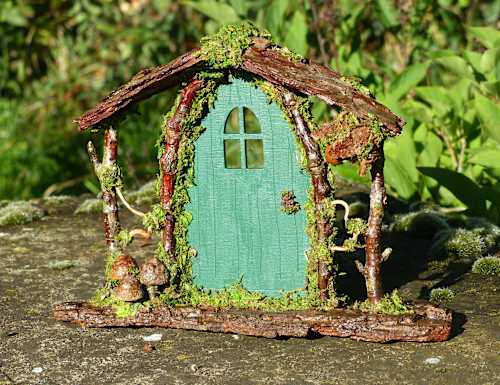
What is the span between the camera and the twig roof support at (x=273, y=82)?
4.26 metres

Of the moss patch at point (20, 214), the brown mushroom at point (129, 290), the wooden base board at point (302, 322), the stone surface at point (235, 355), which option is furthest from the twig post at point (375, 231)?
the moss patch at point (20, 214)

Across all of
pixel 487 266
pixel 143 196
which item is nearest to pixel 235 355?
pixel 487 266

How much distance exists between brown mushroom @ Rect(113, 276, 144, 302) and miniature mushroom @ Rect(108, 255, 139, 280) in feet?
0.10

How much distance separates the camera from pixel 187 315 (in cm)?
464

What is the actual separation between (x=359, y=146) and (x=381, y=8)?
397cm

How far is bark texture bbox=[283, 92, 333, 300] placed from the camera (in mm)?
4477

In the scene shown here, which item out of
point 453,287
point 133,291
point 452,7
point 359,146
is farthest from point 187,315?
point 452,7

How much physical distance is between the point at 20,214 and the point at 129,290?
267 cm

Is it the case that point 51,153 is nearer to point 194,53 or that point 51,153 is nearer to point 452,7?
point 452,7

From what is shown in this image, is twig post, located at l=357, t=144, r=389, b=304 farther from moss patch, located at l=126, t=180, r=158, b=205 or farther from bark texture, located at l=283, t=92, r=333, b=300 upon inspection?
moss patch, located at l=126, t=180, r=158, b=205

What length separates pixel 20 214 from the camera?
7.05 m

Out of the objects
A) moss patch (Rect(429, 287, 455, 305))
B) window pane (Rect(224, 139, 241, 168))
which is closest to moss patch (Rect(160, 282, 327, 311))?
moss patch (Rect(429, 287, 455, 305))

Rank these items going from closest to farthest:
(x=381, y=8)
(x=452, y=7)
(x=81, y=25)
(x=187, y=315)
Result: (x=187, y=315)
(x=381, y=8)
(x=452, y=7)
(x=81, y=25)

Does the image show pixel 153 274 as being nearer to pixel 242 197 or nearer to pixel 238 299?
pixel 238 299
